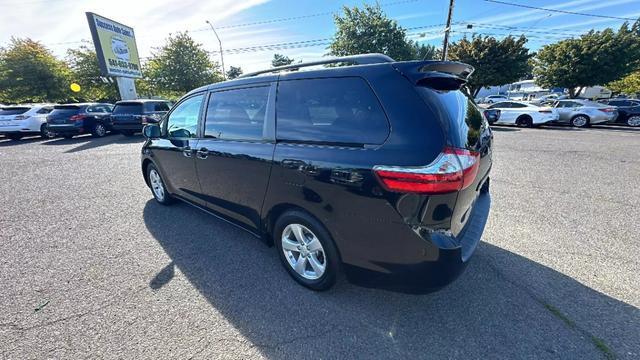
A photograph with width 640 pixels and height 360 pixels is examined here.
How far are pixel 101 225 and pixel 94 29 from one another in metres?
18.2

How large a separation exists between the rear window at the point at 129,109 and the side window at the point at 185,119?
384 inches

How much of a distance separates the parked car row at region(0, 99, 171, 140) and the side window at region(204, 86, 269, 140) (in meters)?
10.5

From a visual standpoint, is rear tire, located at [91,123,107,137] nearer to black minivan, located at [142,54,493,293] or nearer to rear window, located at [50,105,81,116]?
rear window, located at [50,105,81,116]

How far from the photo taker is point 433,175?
157cm

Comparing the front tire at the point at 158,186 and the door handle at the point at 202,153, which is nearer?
the door handle at the point at 202,153

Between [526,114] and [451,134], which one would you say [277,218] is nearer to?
[451,134]

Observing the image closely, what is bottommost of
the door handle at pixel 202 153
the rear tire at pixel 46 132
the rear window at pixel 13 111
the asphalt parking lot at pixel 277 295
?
the rear tire at pixel 46 132

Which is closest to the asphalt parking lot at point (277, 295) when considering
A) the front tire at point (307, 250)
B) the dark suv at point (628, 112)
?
the front tire at point (307, 250)

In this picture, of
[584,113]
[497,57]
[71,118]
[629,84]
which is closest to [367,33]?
[497,57]

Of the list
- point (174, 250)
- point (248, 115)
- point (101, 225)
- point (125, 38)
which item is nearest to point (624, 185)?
point (248, 115)

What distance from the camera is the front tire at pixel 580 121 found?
13.8 meters

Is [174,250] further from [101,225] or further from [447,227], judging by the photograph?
[447,227]

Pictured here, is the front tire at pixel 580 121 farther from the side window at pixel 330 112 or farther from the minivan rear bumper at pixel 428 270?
the side window at pixel 330 112

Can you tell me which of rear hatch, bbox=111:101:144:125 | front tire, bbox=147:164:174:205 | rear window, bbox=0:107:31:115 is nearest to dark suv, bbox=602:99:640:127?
front tire, bbox=147:164:174:205
